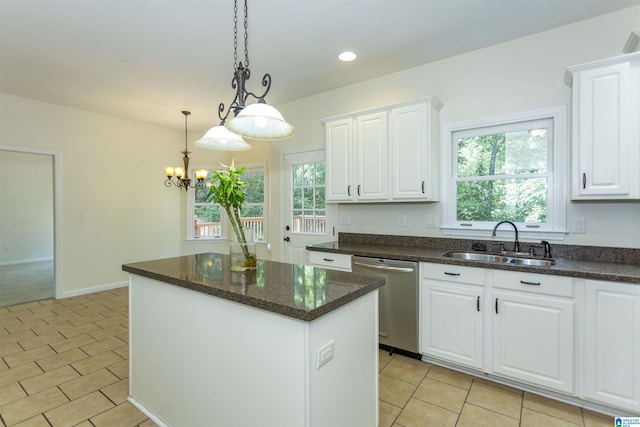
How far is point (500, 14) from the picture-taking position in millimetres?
2375

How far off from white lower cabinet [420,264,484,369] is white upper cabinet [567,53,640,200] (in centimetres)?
100

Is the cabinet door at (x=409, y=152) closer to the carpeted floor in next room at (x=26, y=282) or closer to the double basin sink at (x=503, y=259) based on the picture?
the double basin sink at (x=503, y=259)

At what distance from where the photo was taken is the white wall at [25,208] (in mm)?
6922

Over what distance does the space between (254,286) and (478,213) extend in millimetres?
2359

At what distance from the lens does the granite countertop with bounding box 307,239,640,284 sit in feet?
6.40

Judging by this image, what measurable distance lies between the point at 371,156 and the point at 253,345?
230 centimetres

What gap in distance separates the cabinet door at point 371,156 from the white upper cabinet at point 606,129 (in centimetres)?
149

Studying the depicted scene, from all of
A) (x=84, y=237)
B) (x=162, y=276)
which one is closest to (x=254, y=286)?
(x=162, y=276)

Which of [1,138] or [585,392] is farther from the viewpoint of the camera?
[1,138]

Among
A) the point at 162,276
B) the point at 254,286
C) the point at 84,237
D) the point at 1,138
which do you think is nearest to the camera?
the point at 254,286

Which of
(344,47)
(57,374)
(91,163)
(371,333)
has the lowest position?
(57,374)

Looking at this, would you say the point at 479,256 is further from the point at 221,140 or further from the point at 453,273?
the point at 221,140

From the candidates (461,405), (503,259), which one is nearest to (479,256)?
(503,259)

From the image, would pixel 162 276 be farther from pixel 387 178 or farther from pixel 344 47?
pixel 344 47
